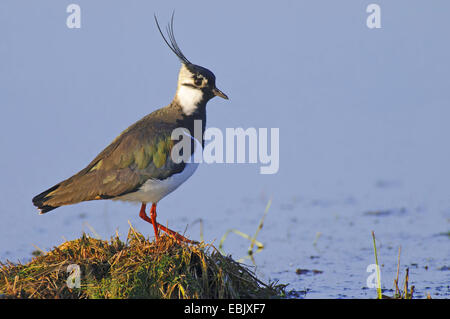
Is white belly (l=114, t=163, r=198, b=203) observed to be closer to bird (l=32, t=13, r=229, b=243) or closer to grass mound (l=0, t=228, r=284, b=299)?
bird (l=32, t=13, r=229, b=243)

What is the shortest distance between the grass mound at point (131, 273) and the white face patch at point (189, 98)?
152cm

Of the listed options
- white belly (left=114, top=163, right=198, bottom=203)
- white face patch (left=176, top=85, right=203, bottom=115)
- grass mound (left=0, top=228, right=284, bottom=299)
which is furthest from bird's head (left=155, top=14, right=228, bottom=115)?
grass mound (left=0, top=228, right=284, bottom=299)

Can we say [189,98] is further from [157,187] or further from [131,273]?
[131,273]

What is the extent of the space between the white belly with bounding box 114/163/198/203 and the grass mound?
707mm

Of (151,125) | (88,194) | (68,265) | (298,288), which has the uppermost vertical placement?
(151,125)

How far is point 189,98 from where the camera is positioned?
6.68 meters

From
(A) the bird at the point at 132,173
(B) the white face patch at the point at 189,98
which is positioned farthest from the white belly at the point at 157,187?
(B) the white face patch at the point at 189,98

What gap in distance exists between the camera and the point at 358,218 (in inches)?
332

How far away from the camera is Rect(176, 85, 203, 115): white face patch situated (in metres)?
6.65

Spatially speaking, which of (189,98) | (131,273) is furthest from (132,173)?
(131,273)
